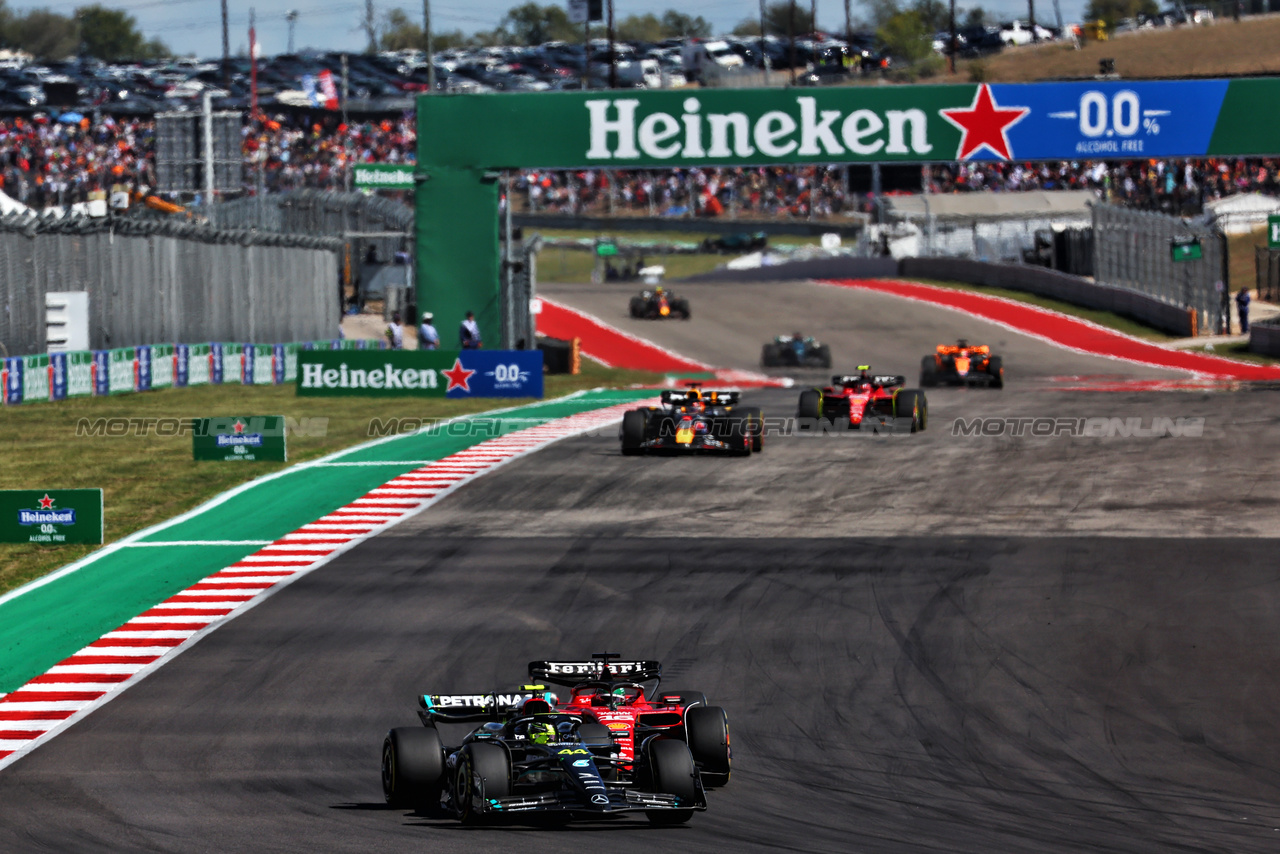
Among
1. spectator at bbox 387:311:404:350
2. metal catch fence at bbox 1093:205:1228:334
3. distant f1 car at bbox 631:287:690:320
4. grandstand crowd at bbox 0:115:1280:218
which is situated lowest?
spectator at bbox 387:311:404:350

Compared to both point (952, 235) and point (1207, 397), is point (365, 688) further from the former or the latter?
point (952, 235)

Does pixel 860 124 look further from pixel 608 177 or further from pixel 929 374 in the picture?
pixel 608 177

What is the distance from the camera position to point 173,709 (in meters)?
11.6

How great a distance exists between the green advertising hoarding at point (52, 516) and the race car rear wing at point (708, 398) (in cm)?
890

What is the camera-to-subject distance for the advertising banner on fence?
33.6 meters

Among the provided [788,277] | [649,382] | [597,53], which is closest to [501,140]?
[649,382]

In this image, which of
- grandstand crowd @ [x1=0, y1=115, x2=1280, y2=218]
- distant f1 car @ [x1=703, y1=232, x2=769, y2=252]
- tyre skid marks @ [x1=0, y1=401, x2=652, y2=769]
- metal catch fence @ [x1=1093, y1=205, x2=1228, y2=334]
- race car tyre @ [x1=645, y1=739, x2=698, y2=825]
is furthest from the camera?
distant f1 car @ [x1=703, y1=232, x2=769, y2=252]

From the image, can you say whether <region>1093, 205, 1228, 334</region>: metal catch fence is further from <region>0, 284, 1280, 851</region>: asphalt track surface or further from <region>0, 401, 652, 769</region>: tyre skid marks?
<region>0, 401, 652, 769</region>: tyre skid marks

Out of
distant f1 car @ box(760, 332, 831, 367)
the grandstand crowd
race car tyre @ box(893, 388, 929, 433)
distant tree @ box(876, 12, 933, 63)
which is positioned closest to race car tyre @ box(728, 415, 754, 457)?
race car tyre @ box(893, 388, 929, 433)

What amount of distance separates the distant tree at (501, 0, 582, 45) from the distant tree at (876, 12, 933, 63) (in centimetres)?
8556

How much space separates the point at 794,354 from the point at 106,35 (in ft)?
519

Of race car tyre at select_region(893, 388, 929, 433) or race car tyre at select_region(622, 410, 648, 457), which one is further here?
race car tyre at select_region(893, 388, 929, 433)

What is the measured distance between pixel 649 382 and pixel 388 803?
30889 mm

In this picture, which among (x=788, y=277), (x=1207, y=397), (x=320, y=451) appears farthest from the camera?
(x=788, y=277)
